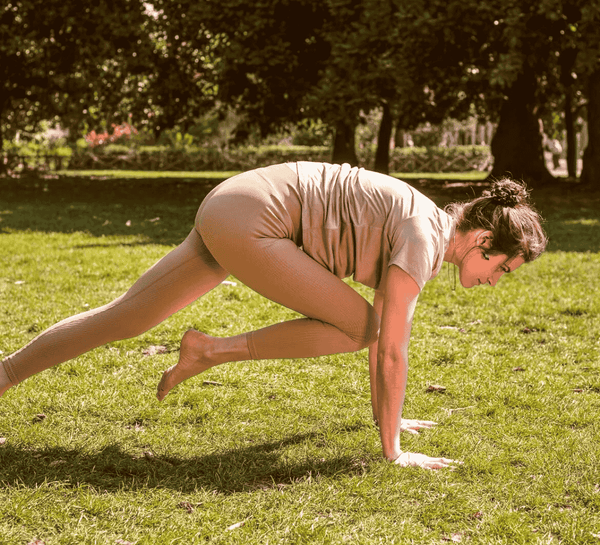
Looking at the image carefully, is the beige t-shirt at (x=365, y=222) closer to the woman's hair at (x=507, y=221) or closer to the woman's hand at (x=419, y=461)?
the woman's hair at (x=507, y=221)

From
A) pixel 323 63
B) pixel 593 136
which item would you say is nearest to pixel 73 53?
pixel 323 63

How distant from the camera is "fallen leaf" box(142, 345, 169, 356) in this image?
530 centimetres

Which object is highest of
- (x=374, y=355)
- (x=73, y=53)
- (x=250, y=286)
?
(x=73, y=53)

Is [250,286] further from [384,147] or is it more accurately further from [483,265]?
[384,147]

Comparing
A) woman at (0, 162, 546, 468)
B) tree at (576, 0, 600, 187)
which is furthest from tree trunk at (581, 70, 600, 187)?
woman at (0, 162, 546, 468)

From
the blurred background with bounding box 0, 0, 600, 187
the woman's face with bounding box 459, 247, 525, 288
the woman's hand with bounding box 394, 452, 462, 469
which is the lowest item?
the woman's hand with bounding box 394, 452, 462, 469

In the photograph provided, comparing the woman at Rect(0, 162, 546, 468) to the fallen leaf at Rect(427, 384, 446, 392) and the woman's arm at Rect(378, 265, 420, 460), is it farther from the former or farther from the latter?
the fallen leaf at Rect(427, 384, 446, 392)

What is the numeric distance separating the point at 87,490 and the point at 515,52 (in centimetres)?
1343

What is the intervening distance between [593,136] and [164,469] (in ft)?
56.5

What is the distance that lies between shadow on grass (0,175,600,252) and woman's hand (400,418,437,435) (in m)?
4.15

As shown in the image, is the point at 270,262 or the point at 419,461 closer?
the point at 270,262

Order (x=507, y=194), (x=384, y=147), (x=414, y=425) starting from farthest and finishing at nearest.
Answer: (x=384, y=147), (x=414, y=425), (x=507, y=194)

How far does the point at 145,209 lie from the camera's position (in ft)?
51.1

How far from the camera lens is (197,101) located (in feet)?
76.1
